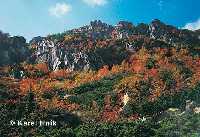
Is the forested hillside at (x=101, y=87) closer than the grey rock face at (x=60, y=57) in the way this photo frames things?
Yes

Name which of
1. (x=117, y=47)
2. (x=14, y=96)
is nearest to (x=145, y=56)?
(x=117, y=47)

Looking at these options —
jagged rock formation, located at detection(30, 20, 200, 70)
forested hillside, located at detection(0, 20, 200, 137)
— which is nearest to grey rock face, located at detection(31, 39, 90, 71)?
jagged rock formation, located at detection(30, 20, 200, 70)

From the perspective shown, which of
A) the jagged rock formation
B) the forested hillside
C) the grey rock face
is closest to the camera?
the forested hillside

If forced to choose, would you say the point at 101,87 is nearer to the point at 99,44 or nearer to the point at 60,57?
the point at 60,57

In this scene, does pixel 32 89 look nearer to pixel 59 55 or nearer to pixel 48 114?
pixel 48 114

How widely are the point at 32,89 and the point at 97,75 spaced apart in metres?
20.6

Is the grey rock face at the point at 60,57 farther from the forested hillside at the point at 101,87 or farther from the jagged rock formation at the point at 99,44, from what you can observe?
the forested hillside at the point at 101,87

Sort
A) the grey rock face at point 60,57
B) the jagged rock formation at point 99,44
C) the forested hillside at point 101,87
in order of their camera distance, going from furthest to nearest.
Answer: the jagged rock formation at point 99,44
the grey rock face at point 60,57
the forested hillside at point 101,87

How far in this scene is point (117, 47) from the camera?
151 meters

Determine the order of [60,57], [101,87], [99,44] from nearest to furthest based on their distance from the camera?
1. [101,87]
2. [60,57]
3. [99,44]

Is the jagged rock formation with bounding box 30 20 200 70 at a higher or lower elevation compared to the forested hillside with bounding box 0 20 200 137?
higher

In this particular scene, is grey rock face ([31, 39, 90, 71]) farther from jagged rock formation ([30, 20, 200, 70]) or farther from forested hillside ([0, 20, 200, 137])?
forested hillside ([0, 20, 200, 137])

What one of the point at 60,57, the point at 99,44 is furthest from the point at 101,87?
the point at 99,44

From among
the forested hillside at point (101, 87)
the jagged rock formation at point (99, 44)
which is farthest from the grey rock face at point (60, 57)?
the forested hillside at point (101, 87)
